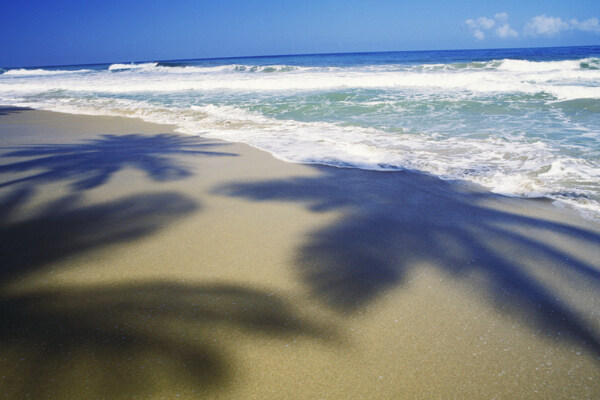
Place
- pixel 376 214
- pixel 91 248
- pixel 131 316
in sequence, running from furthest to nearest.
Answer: pixel 376 214, pixel 91 248, pixel 131 316

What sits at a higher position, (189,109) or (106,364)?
(189,109)

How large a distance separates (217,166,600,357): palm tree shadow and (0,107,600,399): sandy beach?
0.01 meters

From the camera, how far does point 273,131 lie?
5.84m

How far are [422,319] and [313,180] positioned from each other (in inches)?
76.5

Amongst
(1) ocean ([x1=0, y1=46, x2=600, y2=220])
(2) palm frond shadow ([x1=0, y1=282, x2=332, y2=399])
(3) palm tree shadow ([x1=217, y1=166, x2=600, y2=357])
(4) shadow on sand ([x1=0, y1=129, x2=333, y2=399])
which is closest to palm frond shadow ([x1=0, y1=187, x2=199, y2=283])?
(4) shadow on sand ([x1=0, y1=129, x2=333, y2=399])

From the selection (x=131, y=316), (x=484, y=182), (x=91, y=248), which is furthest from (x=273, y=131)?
(x=131, y=316)

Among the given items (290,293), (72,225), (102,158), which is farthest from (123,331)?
(102,158)

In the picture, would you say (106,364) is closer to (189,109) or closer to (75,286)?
(75,286)

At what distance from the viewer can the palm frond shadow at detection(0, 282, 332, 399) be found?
1075 mm

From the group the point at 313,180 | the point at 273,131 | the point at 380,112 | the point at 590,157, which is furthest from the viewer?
the point at 380,112

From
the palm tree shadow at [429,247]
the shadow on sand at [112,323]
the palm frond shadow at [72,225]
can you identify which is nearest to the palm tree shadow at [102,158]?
the palm frond shadow at [72,225]

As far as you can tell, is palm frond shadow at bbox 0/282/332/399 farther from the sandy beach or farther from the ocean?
the ocean

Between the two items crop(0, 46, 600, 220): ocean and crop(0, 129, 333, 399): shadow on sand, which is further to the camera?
crop(0, 46, 600, 220): ocean

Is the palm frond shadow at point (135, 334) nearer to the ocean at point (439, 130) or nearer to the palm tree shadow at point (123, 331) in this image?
the palm tree shadow at point (123, 331)
